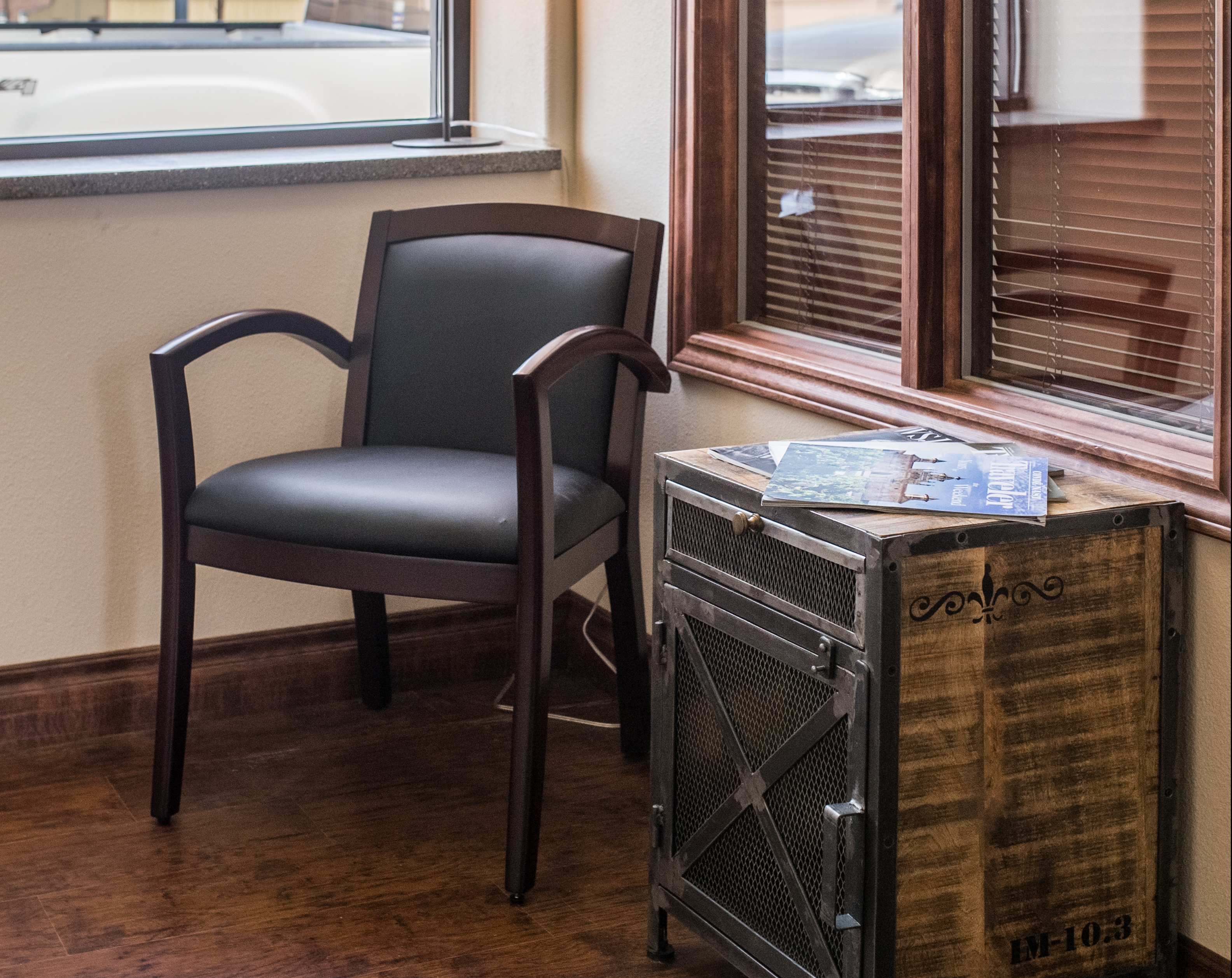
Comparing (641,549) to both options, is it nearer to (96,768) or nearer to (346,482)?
(346,482)

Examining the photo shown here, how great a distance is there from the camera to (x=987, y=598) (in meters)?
1.49

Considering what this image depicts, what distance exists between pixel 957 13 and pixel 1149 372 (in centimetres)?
52

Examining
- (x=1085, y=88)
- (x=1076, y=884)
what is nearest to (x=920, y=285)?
(x=1085, y=88)

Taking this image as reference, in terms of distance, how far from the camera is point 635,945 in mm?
1918

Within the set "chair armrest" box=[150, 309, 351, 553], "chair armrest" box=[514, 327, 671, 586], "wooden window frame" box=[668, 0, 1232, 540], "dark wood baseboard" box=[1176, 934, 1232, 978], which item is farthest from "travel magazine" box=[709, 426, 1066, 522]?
"chair armrest" box=[150, 309, 351, 553]

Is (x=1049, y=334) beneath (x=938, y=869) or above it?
above

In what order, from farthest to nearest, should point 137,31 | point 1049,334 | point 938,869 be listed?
point 137,31
point 1049,334
point 938,869

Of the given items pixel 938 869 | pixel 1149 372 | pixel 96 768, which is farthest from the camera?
pixel 96 768

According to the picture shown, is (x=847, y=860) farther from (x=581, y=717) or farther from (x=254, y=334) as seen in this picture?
(x=254, y=334)

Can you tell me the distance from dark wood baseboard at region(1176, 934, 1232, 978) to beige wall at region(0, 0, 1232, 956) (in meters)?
0.92

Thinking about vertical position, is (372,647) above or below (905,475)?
below

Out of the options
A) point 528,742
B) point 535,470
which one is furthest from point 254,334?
point 528,742

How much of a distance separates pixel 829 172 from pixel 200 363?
1.09 meters

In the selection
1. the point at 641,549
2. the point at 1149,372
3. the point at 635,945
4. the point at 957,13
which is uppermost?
the point at 957,13
